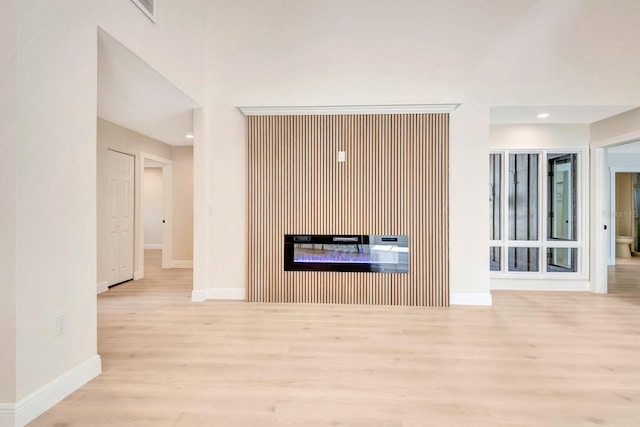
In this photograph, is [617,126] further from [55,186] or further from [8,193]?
[8,193]

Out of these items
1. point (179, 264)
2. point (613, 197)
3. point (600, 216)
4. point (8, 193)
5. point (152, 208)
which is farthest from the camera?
point (152, 208)

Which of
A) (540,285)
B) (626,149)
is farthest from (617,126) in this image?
(626,149)

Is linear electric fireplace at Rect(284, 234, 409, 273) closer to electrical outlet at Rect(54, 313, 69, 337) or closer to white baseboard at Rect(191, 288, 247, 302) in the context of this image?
white baseboard at Rect(191, 288, 247, 302)

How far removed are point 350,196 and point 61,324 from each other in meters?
2.88

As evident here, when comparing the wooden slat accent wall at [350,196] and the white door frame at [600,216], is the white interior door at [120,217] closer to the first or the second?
the wooden slat accent wall at [350,196]

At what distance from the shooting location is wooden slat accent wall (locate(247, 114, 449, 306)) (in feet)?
12.7

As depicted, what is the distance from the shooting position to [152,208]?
9.34m

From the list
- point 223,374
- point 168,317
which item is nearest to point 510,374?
point 223,374
